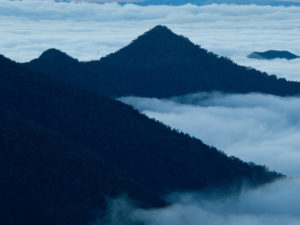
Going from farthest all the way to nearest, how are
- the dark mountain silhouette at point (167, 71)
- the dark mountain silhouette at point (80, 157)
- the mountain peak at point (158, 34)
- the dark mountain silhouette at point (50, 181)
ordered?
the mountain peak at point (158, 34), the dark mountain silhouette at point (167, 71), the dark mountain silhouette at point (80, 157), the dark mountain silhouette at point (50, 181)

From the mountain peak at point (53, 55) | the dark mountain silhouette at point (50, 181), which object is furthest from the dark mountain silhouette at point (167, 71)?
the dark mountain silhouette at point (50, 181)

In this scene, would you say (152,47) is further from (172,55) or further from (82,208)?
(82,208)

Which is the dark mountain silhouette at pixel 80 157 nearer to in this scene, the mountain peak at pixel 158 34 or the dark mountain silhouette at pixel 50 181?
the dark mountain silhouette at pixel 50 181

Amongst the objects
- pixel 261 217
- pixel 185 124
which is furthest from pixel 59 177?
pixel 185 124

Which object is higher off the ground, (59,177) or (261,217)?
(59,177)

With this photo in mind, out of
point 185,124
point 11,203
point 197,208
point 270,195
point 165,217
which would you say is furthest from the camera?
point 185,124
